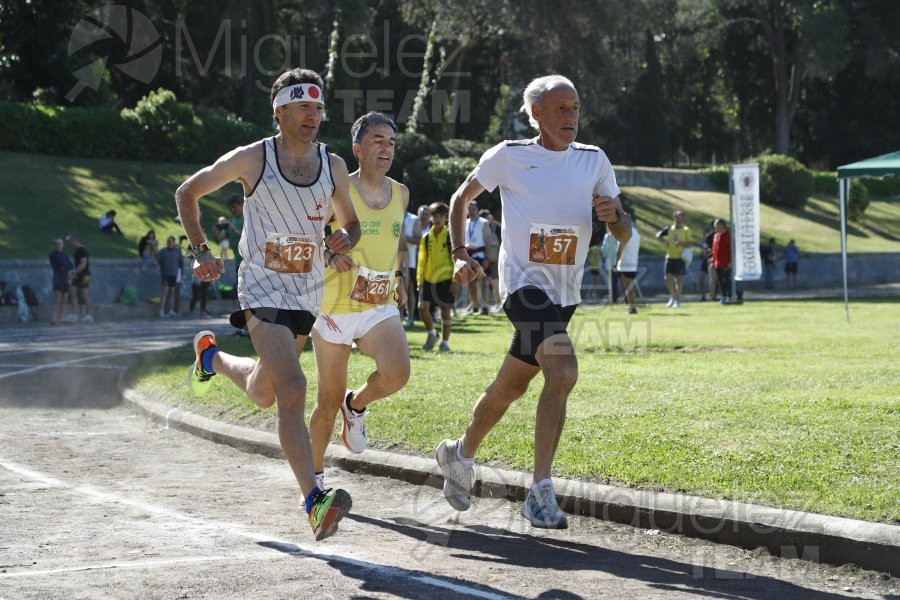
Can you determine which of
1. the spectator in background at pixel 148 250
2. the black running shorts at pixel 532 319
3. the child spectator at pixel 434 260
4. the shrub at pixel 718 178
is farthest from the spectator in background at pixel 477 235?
the shrub at pixel 718 178

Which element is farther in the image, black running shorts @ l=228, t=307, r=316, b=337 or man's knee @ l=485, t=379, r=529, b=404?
man's knee @ l=485, t=379, r=529, b=404

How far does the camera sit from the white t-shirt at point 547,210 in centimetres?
654

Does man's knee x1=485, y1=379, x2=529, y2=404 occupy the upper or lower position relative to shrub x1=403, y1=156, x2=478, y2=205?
lower

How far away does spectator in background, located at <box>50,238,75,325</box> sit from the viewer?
25.8 meters

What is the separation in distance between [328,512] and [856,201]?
52210 mm

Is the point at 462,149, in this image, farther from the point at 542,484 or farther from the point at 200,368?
the point at 542,484

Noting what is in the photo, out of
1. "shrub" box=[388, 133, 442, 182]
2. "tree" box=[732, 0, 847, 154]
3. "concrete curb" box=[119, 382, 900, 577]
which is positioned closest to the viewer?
"concrete curb" box=[119, 382, 900, 577]

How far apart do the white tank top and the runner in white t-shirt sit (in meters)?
0.85

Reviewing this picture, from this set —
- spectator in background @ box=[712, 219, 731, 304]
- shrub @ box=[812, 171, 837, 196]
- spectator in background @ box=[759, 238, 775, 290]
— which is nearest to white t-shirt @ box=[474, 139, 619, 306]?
spectator in background @ box=[712, 219, 731, 304]

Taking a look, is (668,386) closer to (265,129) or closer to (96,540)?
(96,540)

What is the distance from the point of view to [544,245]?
6.53 meters

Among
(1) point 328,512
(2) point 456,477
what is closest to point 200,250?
(1) point 328,512

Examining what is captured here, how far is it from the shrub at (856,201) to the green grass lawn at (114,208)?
3.67 meters

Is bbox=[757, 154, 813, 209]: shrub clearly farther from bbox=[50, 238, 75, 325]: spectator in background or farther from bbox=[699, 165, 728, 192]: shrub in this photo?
bbox=[50, 238, 75, 325]: spectator in background
